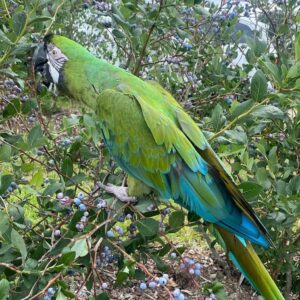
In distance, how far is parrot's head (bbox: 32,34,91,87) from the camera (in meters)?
1.85

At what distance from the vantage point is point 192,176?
163 centimetres

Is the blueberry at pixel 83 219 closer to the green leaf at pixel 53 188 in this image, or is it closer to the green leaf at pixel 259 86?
the green leaf at pixel 53 188

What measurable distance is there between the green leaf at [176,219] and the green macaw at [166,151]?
142 millimetres

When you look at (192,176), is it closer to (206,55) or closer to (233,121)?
(233,121)

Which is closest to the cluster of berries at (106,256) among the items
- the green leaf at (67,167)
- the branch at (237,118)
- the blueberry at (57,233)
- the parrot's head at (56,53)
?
the blueberry at (57,233)

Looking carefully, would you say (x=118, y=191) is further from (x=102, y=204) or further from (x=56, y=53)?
(x=56, y=53)

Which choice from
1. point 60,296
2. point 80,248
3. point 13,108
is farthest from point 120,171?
point 60,296

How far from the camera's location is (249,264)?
5.17 feet

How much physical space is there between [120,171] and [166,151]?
0.36m

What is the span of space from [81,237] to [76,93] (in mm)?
746

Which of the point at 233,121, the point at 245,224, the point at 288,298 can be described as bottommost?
the point at 288,298

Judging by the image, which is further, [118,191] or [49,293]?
[118,191]

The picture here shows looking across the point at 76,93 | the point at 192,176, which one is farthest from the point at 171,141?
the point at 76,93

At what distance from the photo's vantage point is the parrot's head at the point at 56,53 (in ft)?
6.08
